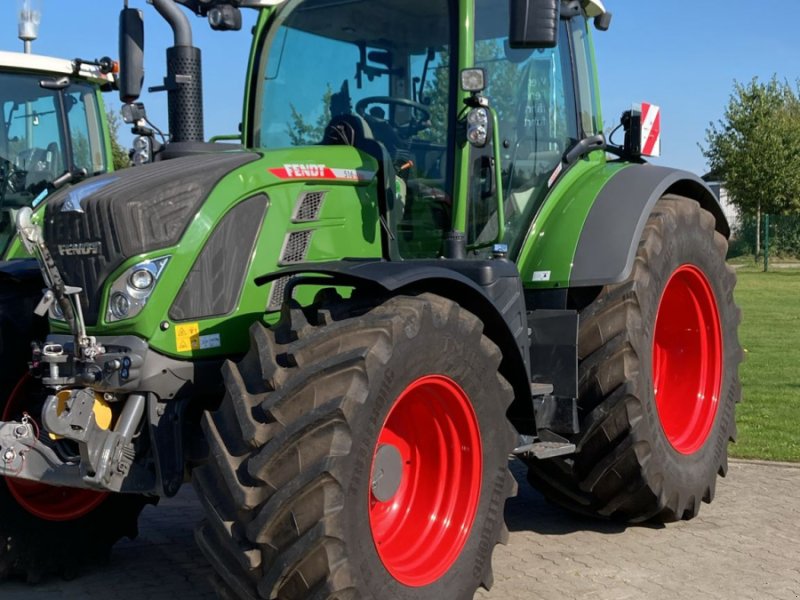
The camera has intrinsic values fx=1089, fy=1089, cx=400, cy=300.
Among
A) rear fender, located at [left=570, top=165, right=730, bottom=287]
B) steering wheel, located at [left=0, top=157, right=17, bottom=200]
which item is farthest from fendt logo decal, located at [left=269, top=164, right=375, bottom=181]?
steering wheel, located at [left=0, top=157, right=17, bottom=200]

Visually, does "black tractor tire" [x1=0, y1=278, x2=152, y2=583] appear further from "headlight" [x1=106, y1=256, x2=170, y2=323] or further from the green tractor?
the green tractor

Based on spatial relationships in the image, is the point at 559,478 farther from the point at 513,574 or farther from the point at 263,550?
the point at 263,550

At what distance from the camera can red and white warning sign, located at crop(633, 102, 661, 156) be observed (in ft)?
20.9

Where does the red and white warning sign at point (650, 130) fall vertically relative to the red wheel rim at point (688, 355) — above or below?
above

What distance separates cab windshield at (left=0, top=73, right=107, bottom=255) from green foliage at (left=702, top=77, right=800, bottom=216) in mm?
30624

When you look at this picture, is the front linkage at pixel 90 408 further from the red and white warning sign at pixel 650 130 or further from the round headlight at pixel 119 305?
the red and white warning sign at pixel 650 130

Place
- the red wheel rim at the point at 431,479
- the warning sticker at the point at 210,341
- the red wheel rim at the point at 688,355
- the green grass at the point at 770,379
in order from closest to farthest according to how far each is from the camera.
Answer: the warning sticker at the point at 210,341 → the red wheel rim at the point at 431,479 → the red wheel rim at the point at 688,355 → the green grass at the point at 770,379

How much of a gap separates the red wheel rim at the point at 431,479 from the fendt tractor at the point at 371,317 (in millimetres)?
10

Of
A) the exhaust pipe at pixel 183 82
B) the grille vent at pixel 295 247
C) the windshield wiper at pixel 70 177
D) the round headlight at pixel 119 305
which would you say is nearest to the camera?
the round headlight at pixel 119 305

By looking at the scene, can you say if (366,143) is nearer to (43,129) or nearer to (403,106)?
(403,106)

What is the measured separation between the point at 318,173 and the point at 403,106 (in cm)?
79

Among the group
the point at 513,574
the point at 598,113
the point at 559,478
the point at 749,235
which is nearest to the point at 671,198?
the point at 598,113

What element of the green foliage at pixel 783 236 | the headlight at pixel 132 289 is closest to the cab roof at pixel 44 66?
the headlight at pixel 132 289

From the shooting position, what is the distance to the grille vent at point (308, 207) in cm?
448
